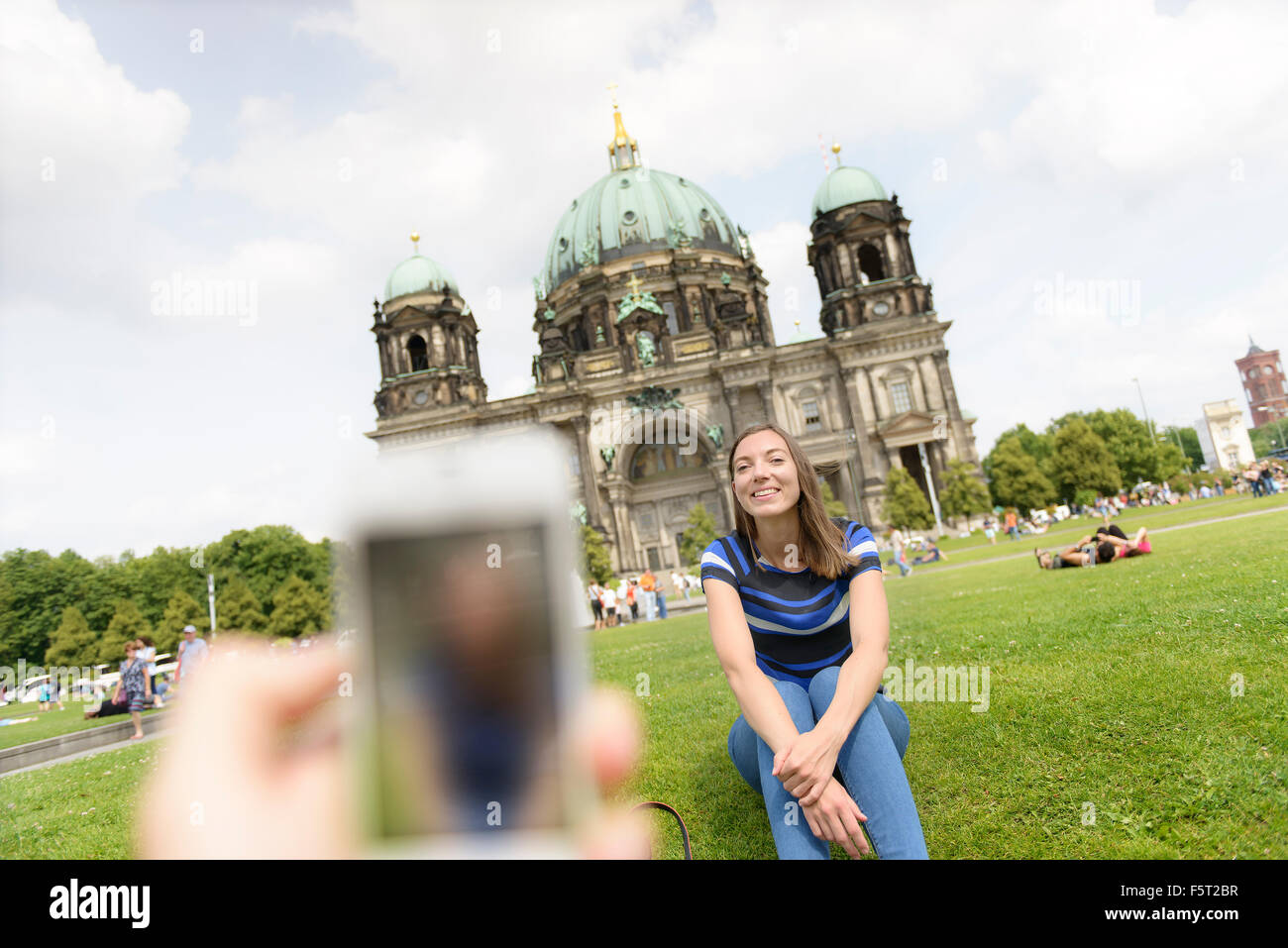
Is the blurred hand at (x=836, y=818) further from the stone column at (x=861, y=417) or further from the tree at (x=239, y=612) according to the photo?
the tree at (x=239, y=612)

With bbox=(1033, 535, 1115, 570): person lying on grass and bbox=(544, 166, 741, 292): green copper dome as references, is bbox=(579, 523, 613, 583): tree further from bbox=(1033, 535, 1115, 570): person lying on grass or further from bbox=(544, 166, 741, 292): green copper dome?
bbox=(1033, 535, 1115, 570): person lying on grass

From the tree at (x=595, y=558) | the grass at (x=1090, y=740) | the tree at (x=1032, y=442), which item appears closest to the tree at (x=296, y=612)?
the tree at (x=595, y=558)

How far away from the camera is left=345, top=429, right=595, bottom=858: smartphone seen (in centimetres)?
111

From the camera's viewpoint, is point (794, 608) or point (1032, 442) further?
point (1032, 442)

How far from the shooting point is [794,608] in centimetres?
278

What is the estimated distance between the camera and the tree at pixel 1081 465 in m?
44.6

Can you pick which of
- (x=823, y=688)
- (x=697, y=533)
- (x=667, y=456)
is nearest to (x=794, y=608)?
(x=823, y=688)

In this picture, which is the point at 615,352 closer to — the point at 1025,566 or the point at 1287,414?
the point at 1025,566

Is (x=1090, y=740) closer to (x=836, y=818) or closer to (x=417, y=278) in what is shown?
(x=836, y=818)

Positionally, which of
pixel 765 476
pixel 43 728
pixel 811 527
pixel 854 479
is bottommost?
pixel 43 728

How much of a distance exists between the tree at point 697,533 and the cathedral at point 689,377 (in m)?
2.19

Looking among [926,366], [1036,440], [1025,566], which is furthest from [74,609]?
[1036,440]

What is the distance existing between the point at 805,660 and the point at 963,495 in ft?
131

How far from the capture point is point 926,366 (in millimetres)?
45406
